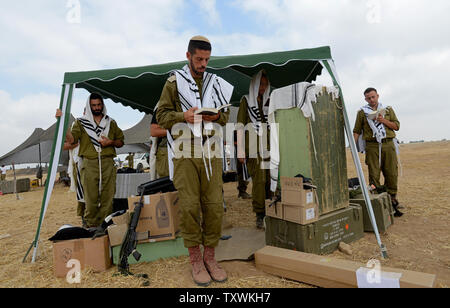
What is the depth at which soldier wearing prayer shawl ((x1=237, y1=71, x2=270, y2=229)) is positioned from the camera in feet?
11.3

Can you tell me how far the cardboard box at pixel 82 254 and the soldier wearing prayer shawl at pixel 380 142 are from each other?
13.2 feet

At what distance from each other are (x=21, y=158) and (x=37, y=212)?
26.2 ft

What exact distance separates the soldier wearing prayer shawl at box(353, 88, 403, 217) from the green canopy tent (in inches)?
43.3

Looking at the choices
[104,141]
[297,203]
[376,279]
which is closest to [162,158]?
[104,141]

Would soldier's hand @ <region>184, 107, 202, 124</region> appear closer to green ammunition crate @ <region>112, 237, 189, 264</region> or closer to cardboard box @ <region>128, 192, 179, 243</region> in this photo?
cardboard box @ <region>128, 192, 179, 243</region>

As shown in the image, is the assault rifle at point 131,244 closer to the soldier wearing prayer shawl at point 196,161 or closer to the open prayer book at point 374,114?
the soldier wearing prayer shawl at point 196,161

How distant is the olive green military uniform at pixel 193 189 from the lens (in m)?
2.11

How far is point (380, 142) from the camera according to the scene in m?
4.09

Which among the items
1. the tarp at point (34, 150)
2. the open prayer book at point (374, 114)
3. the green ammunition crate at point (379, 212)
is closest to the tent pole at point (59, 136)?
the green ammunition crate at point (379, 212)

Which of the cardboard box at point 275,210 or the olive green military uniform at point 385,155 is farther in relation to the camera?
the olive green military uniform at point 385,155

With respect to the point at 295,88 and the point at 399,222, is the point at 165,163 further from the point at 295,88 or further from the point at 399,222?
the point at 399,222

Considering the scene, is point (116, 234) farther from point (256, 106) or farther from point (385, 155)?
point (385, 155)

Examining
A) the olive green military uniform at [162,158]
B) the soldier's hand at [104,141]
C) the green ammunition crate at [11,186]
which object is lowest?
the green ammunition crate at [11,186]

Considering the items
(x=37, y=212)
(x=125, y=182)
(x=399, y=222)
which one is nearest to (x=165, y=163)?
(x=125, y=182)
